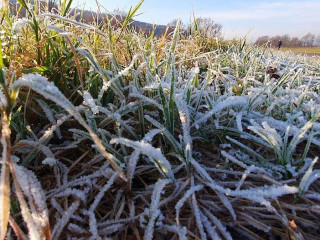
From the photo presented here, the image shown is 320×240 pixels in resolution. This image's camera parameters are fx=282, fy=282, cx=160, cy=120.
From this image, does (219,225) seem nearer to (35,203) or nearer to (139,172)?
(139,172)

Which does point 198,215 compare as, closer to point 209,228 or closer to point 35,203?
point 209,228

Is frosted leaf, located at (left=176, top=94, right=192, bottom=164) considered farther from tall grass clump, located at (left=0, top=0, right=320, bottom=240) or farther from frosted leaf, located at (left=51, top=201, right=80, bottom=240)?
frosted leaf, located at (left=51, top=201, right=80, bottom=240)

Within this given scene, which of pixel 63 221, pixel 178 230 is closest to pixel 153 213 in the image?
pixel 178 230

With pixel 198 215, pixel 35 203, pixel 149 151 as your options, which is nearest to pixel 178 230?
pixel 198 215

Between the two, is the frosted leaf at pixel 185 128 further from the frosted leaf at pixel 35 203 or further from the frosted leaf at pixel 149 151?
the frosted leaf at pixel 35 203

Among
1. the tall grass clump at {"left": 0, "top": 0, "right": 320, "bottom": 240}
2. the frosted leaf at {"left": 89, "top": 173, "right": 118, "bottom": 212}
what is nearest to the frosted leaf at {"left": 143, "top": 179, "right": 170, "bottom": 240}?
the tall grass clump at {"left": 0, "top": 0, "right": 320, "bottom": 240}

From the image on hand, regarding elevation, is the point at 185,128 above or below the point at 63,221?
above

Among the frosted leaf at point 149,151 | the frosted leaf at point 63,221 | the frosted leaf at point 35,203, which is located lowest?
the frosted leaf at point 63,221

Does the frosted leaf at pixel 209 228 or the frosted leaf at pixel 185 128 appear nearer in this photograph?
the frosted leaf at pixel 209 228

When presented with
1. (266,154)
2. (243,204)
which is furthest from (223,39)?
(243,204)

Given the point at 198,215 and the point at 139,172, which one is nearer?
the point at 198,215

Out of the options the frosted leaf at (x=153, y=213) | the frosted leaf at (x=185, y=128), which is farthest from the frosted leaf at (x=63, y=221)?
the frosted leaf at (x=185, y=128)
